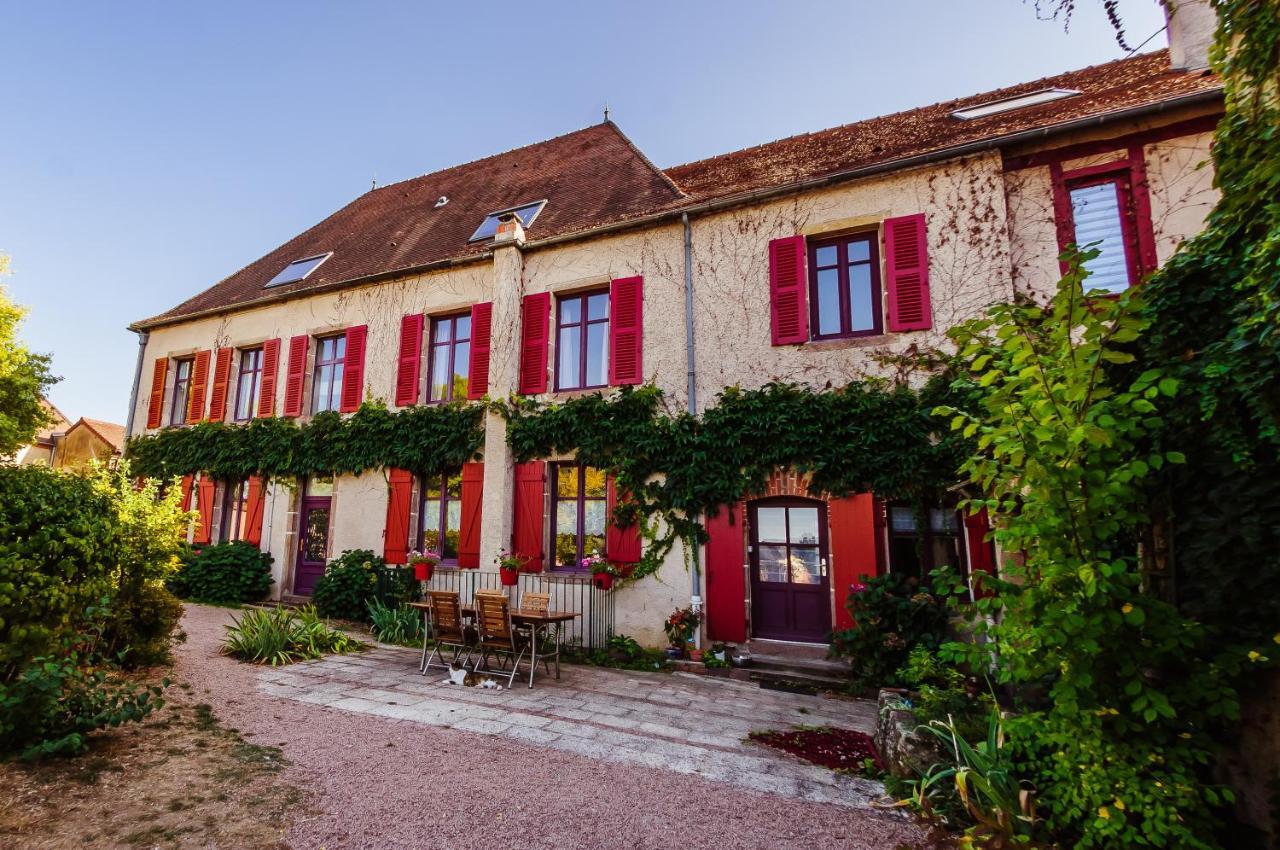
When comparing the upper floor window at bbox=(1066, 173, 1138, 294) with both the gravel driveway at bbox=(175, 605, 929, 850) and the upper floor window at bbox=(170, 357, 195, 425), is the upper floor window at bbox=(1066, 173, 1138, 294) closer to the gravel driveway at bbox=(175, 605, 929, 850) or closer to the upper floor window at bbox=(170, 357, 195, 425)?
the gravel driveway at bbox=(175, 605, 929, 850)

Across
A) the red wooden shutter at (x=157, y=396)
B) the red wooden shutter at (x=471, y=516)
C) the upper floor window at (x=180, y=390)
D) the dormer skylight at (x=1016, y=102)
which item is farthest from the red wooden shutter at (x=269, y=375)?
the dormer skylight at (x=1016, y=102)

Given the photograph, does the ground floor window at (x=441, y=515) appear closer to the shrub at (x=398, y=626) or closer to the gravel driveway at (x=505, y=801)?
the shrub at (x=398, y=626)

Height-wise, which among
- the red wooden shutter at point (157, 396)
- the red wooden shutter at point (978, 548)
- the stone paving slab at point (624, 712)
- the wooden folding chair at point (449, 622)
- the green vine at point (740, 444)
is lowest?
the stone paving slab at point (624, 712)

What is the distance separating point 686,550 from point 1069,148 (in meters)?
6.93

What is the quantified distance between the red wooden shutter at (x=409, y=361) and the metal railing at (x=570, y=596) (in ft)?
10.8

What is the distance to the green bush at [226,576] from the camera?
408 inches

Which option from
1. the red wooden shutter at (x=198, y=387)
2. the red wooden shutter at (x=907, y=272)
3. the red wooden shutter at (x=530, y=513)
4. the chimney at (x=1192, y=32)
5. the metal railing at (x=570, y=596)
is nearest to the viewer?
the chimney at (x=1192, y=32)

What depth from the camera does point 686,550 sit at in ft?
25.2

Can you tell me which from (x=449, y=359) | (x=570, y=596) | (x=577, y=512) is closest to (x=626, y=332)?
(x=577, y=512)

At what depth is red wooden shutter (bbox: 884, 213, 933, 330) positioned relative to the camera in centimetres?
716

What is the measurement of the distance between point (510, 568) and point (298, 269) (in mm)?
9148

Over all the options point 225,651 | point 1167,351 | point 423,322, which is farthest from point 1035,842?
point 423,322

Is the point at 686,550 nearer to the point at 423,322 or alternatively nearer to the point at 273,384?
the point at 423,322

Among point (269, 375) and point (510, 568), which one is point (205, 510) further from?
point (510, 568)
